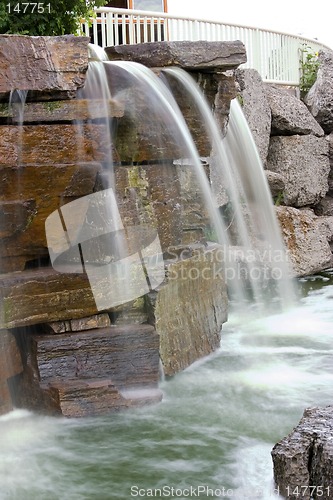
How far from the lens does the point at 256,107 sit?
1100 centimetres

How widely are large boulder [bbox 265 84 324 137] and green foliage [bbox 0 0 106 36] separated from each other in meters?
4.02

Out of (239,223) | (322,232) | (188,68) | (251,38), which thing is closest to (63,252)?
(188,68)

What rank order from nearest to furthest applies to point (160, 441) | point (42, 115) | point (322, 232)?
point (160, 441), point (42, 115), point (322, 232)

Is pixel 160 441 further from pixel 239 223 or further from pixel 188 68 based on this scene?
pixel 239 223

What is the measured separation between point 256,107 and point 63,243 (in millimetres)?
6123

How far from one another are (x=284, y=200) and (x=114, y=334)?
6.20 meters

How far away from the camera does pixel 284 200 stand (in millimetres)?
11219

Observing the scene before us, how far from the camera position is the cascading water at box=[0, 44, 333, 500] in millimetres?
4195

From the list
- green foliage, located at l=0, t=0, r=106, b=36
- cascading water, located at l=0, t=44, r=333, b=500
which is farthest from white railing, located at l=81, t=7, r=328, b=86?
cascading water, located at l=0, t=44, r=333, b=500

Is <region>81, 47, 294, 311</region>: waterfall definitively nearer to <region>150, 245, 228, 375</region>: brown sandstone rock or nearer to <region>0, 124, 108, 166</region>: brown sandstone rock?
<region>0, 124, 108, 166</region>: brown sandstone rock

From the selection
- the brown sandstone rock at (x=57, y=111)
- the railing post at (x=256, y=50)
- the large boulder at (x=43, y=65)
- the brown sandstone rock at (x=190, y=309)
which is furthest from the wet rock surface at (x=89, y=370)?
→ the railing post at (x=256, y=50)

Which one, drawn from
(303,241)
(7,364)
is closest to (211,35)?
(303,241)

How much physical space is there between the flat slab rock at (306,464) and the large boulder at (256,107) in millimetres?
7494

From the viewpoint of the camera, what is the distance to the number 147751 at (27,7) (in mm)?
8086
